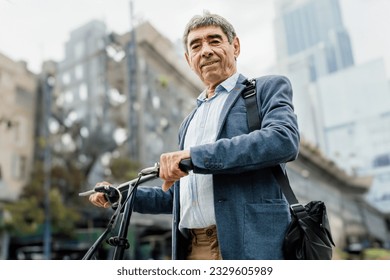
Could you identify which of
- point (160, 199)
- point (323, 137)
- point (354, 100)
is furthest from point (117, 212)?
point (354, 100)

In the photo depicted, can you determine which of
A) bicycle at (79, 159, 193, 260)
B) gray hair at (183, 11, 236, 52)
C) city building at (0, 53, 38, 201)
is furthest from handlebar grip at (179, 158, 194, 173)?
city building at (0, 53, 38, 201)

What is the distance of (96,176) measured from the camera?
236 inches

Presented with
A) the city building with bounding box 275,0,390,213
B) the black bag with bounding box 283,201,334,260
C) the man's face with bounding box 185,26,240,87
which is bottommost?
the black bag with bounding box 283,201,334,260

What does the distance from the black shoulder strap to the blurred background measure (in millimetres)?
540

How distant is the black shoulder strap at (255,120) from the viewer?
764 millimetres

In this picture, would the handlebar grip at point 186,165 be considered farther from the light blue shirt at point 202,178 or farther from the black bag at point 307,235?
the black bag at point 307,235

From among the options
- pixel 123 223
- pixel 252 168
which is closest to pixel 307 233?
pixel 252 168

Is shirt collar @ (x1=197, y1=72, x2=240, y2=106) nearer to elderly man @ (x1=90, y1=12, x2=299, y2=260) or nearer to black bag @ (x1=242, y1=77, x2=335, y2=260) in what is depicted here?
elderly man @ (x1=90, y1=12, x2=299, y2=260)

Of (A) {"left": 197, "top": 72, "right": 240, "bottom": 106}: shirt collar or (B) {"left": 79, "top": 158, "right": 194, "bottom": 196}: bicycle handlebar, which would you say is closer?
(B) {"left": 79, "top": 158, "right": 194, "bottom": 196}: bicycle handlebar

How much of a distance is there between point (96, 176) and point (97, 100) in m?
1.23

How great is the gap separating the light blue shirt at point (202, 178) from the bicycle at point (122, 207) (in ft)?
0.32

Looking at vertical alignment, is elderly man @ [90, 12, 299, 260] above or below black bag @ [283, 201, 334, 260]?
above

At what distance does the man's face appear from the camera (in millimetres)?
918

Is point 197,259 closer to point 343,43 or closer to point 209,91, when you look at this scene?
point 209,91
